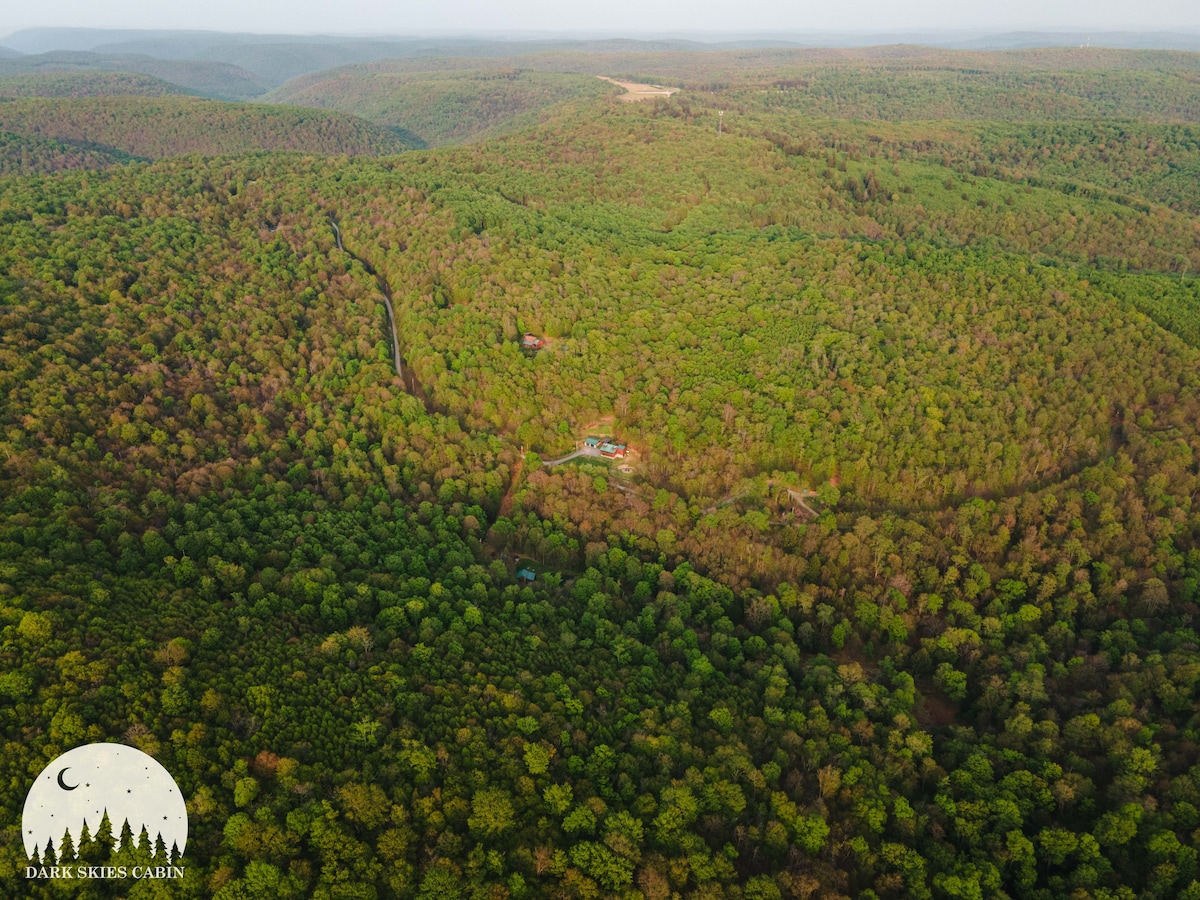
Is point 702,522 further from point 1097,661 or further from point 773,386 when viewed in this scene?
point 1097,661

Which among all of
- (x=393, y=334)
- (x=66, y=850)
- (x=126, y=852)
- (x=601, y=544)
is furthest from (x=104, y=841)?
(x=393, y=334)

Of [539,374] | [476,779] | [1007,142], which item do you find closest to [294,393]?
[539,374]

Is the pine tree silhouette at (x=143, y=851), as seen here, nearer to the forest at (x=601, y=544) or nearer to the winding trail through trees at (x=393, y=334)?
the forest at (x=601, y=544)

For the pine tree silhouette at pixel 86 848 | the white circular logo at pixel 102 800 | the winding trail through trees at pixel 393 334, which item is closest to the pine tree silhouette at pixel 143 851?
the white circular logo at pixel 102 800

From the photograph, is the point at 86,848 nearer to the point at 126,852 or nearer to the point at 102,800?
the point at 126,852

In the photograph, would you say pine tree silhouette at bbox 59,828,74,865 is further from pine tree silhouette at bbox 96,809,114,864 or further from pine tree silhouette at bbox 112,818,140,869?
pine tree silhouette at bbox 112,818,140,869
